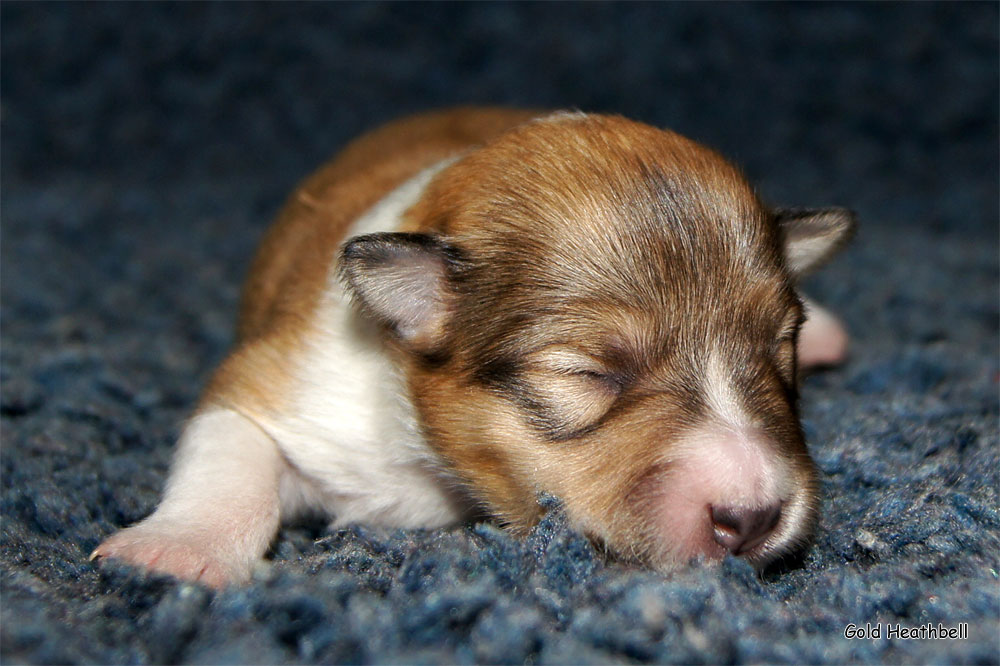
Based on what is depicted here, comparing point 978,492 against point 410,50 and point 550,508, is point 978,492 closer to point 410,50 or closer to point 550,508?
point 550,508

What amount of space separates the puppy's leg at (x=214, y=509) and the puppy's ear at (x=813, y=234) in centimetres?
180

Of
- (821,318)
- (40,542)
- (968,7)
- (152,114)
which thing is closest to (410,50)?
(152,114)

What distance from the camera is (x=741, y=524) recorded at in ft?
8.77

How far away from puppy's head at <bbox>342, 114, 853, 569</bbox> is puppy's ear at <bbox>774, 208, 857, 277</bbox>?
0.96ft

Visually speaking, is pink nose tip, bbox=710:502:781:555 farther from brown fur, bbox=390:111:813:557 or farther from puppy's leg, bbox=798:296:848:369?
puppy's leg, bbox=798:296:848:369

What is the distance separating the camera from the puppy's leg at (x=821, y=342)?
186 inches

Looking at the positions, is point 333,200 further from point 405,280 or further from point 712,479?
point 712,479

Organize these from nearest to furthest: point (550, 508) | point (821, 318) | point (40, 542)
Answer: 1. point (550, 508)
2. point (40, 542)
3. point (821, 318)

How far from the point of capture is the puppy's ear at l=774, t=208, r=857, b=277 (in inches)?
140

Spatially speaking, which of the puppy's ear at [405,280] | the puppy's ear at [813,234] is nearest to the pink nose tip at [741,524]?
the puppy's ear at [405,280]

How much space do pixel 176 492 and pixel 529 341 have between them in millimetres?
1141

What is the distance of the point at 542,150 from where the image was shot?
10.7 feet

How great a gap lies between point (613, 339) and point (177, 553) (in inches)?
50.0

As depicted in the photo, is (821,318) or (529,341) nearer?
(529,341)
